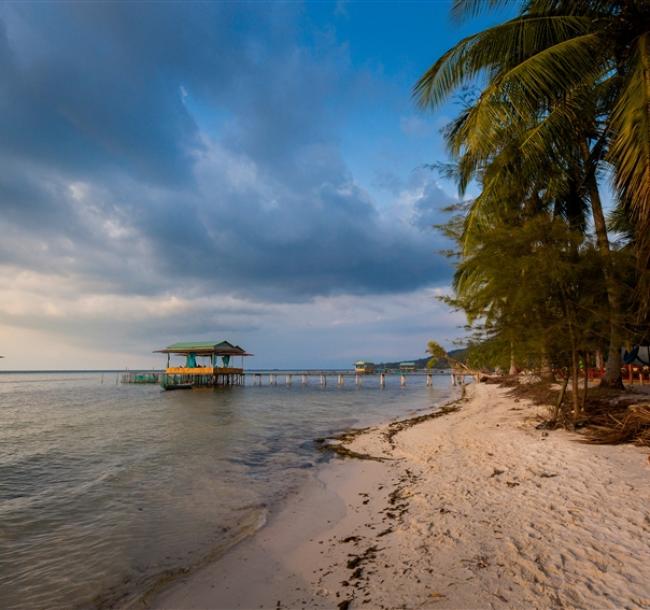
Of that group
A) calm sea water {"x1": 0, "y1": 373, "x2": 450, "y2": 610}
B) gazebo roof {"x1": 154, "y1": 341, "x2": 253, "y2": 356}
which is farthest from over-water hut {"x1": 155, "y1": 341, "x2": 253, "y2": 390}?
calm sea water {"x1": 0, "y1": 373, "x2": 450, "y2": 610}

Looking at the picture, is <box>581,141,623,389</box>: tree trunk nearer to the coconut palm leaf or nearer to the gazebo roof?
the coconut palm leaf

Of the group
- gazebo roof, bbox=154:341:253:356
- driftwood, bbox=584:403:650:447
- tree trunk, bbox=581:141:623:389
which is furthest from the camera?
gazebo roof, bbox=154:341:253:356

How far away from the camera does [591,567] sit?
3229 mm

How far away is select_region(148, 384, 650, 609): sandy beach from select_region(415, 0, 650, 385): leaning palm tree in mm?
4323

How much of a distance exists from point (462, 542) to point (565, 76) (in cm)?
804

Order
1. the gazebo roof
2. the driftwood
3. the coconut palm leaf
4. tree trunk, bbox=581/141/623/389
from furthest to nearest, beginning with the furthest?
the gazebo roof, tree trunk, bbox=581/141/623/389, the driftwood, the coconut palm leaf

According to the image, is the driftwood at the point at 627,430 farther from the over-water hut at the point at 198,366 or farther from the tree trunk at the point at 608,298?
the over-water hut at the point at 198,366

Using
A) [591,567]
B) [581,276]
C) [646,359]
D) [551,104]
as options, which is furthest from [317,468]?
[646,359]

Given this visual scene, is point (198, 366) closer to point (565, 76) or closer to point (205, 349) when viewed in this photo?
point (205, 349)

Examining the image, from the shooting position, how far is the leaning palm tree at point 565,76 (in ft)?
20.6

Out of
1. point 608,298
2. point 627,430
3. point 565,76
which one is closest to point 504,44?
A: point 565,76

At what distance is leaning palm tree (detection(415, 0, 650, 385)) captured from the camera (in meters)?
6.28

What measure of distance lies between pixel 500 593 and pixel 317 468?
635 centimetres

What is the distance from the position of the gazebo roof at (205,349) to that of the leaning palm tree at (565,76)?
37774mm
